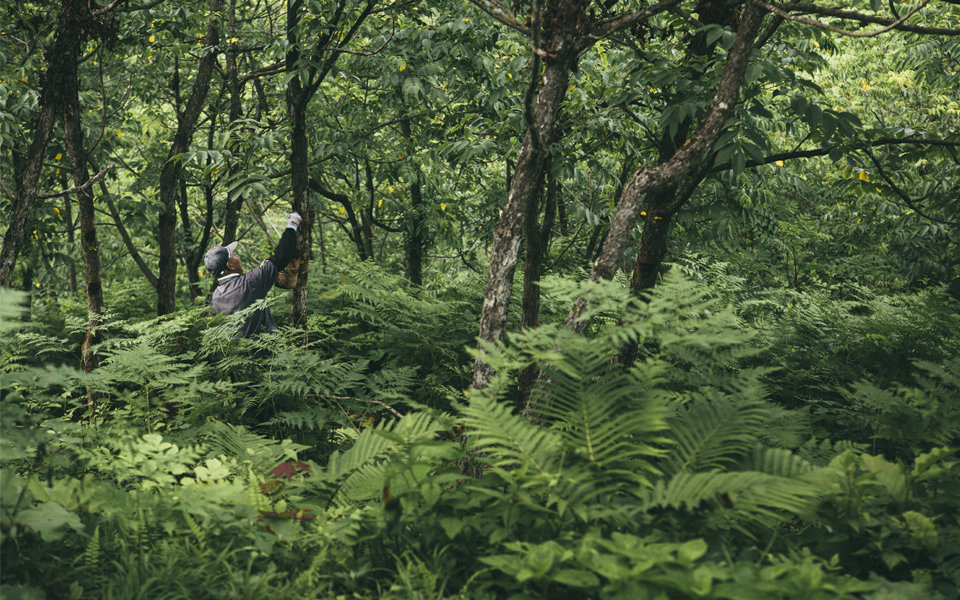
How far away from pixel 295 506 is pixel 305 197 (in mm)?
3284

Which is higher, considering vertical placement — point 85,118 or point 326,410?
point 85,118

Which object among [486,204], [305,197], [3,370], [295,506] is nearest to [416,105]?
[486,204]

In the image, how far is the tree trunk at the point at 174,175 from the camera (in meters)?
6.45

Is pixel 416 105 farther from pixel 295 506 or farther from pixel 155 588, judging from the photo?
pixel 155 588

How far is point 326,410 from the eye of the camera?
13.3 ft

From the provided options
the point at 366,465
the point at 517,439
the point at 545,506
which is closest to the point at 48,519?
the point at 366,465

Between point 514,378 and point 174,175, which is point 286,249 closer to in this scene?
point 174,175

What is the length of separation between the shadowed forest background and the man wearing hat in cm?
44

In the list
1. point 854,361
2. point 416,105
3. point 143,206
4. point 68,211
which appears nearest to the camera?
point 854,361

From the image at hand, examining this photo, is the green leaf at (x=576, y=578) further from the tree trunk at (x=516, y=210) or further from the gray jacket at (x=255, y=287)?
the gray jacket at (x=255, y=287)

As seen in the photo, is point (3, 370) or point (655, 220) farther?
point (655, 220)

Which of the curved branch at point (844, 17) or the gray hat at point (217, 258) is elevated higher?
the curved branch at point (844, 17)

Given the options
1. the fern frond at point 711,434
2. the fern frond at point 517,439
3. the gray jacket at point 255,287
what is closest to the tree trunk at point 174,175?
the gray jacket at point 255,287

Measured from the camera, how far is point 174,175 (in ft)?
21.1
